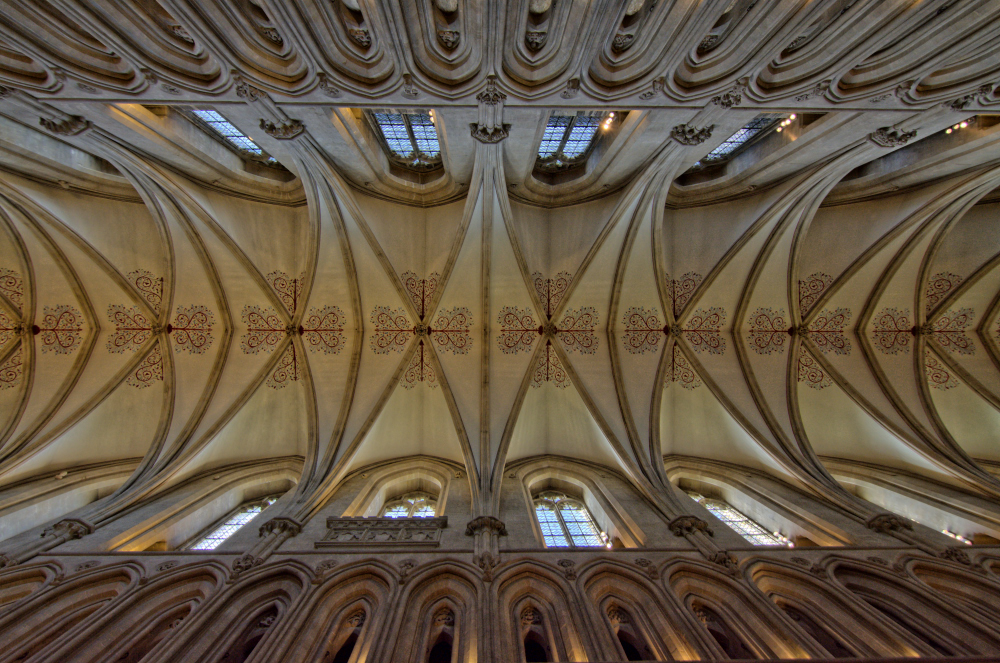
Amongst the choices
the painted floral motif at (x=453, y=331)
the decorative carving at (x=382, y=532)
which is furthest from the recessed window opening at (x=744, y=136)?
the decorative carving at (x=382, y=532)

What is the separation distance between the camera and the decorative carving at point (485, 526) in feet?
24.9

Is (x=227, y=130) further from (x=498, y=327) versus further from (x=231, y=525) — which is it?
(x=231, y=525)

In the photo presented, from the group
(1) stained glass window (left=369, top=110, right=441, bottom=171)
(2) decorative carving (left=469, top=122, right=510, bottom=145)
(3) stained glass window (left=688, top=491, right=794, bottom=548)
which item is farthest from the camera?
(1) stained glass window (left=369, top=110, right=441, bottom=171)

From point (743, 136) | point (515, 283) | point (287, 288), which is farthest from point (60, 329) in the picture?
point (743, 136)

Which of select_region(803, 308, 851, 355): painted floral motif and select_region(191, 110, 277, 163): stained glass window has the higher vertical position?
select_region(191, 110, 277, 163): stained glass window

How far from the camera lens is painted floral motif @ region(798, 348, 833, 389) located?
1190 cm

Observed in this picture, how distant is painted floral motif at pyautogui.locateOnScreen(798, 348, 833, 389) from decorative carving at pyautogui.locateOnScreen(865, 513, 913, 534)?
192 inches

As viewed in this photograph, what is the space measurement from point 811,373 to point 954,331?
3996 millimetres

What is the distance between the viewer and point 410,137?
10141 mm

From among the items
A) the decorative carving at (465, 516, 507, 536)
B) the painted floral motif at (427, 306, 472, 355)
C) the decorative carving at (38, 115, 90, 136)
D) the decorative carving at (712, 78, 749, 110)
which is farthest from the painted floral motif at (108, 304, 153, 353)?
the decorative carving at (712, 78, 749, 110)

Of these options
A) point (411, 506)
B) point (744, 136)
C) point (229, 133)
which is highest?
point (744, 136)

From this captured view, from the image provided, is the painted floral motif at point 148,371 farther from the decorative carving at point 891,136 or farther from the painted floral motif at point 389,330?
the decorative carving at point 891,136

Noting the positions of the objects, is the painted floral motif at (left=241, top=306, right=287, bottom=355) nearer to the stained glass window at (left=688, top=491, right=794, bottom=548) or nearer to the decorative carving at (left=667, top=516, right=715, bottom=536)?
the decorative carving at (left=667, top=516, right=715, bottom=536)

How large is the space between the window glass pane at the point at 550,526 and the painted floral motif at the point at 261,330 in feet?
27.4
